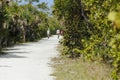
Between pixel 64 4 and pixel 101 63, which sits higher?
pixel 64 4

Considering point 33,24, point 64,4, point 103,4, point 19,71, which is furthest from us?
point 33,24

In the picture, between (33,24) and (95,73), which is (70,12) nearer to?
(95,73)

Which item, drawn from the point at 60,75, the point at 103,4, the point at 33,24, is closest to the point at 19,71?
the point at 60,75

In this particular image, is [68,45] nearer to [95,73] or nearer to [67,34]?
[67,34]

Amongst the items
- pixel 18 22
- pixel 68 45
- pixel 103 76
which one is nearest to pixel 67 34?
pixel 68 45

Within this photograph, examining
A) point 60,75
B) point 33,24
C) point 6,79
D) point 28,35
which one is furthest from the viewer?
point 33,24

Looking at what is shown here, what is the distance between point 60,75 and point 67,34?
303 inches

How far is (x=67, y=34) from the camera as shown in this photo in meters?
21.1

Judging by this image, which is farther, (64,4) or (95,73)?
(64,4)

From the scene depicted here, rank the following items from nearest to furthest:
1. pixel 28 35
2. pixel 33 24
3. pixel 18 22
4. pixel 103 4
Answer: pixel 103 4, pixel 18 22, pixel 28 35, pixel 33 24

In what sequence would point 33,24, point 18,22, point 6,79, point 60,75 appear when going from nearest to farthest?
point 6,79 → point 60,75 → point 18,22 → point 33,24

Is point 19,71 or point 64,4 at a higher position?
point 64,4

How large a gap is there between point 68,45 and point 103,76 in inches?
346

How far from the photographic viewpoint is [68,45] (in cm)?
2100
